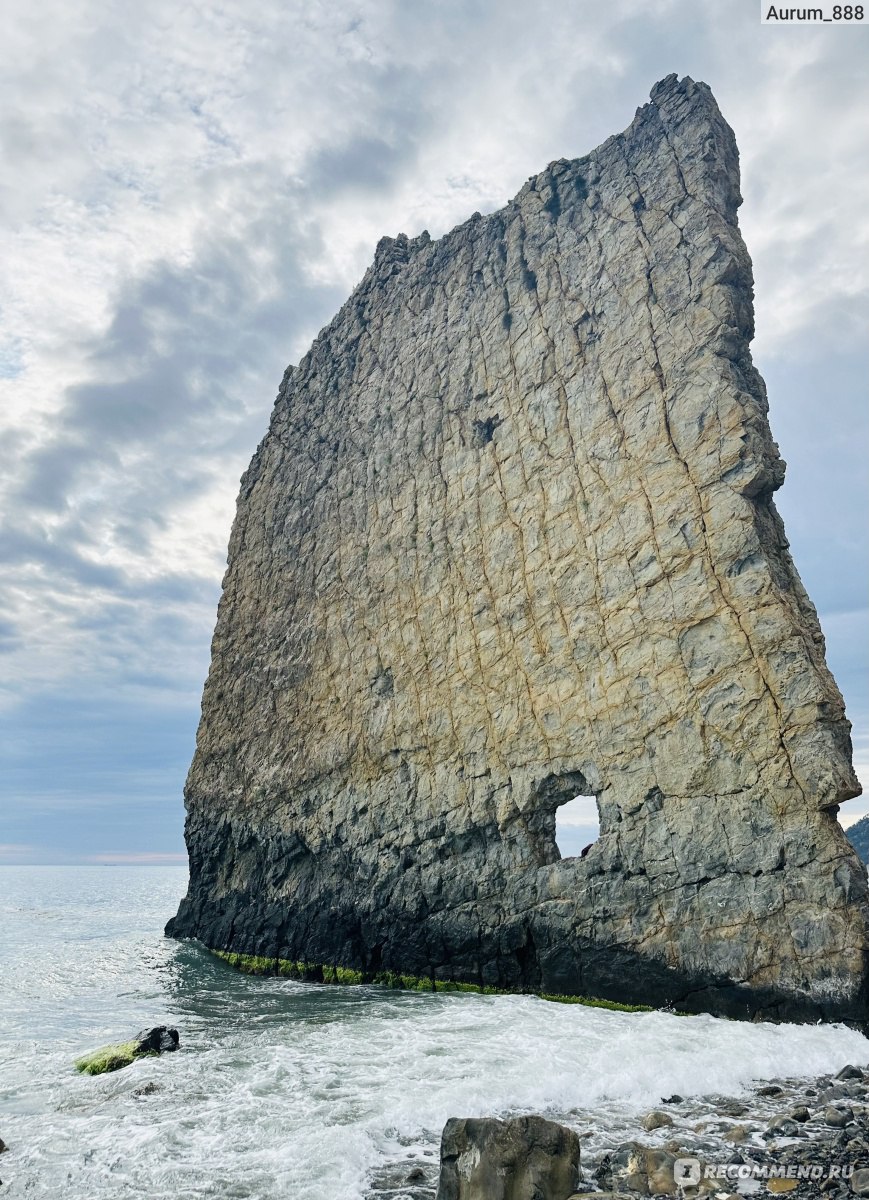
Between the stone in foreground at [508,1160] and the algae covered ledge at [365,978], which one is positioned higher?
the stone in foreground at [508,1160]

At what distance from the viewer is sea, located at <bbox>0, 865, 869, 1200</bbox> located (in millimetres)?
9586

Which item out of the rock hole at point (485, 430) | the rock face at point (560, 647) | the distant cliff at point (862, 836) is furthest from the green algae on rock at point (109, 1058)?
the distant cliff at point (862, 836)

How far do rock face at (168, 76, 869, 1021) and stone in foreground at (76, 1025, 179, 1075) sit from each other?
10.0 metres

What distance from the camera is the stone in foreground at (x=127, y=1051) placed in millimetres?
14828

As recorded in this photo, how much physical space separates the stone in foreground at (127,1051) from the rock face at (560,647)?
32.9 ft

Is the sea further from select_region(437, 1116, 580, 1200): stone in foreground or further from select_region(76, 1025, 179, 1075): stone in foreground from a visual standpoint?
select_region(437, 1116, 580, 1200): stone in foreground

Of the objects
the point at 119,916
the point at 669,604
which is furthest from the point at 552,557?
the point at 119,916

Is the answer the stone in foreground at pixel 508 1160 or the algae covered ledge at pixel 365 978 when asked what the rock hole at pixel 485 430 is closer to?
the algae covered ledge at pixel 365 978

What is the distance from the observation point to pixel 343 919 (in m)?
28.9

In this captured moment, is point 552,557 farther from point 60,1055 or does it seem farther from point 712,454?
point 60,1055

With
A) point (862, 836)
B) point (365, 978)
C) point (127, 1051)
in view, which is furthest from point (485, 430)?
point (862, 836)

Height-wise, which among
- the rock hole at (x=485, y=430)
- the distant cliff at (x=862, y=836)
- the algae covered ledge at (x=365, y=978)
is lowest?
the algae covered ledge at (x=365, y=978)

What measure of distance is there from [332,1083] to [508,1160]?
6.43 m

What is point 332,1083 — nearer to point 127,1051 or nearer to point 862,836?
point 127,1051
